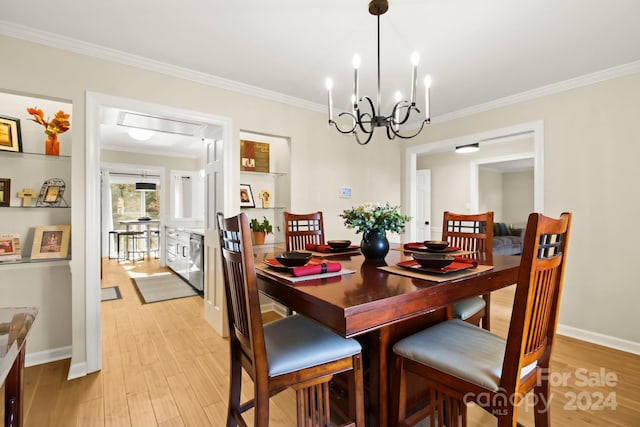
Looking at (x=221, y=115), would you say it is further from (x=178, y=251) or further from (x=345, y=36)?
(x=178, y=251)

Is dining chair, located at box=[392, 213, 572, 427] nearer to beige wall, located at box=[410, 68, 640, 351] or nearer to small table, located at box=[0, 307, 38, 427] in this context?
small table, located at box=[0, 307, 38, 427]

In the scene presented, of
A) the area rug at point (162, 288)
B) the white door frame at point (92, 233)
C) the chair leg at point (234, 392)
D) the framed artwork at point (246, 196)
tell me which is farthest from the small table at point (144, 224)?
the chair leg at point (234, 392)

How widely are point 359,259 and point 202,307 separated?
2.59 m

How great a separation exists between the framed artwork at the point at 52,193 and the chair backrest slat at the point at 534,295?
3.02m

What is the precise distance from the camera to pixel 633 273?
8.64 feet

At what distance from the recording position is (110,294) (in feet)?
14.0

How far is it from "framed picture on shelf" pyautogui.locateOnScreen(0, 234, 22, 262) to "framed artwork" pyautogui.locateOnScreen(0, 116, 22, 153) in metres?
0.64

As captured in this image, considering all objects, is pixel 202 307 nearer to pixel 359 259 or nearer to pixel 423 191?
pixel 359 259

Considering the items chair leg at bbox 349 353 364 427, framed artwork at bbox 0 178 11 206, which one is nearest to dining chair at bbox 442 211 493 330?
chair leg at bbox 349 353 364 427

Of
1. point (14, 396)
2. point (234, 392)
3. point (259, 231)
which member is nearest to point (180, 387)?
point (234, 392)

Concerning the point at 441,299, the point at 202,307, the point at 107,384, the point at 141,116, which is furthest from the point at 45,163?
the point at 441,299

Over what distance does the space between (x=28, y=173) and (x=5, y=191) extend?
0.63ft

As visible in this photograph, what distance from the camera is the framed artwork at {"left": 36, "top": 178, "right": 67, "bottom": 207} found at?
93.6 inches

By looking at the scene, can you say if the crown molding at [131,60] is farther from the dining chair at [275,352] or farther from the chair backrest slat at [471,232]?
the chair backrest slat at [471,232]
